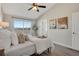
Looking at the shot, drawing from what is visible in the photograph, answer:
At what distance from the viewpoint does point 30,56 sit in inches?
78.0

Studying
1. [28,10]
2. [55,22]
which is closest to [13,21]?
[28,10]

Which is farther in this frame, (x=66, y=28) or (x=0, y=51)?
(x=66, y=28)

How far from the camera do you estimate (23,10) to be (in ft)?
6.70

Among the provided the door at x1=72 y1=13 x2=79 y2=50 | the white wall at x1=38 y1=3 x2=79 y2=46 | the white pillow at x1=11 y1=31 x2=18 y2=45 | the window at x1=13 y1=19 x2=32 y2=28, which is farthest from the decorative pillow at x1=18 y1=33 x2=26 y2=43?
the door at x1=72 y1=13 x2=79 y2=50

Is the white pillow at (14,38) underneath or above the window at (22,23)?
underneath

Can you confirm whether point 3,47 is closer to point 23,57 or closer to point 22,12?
point 23,57

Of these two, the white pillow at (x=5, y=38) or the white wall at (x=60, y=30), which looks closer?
the white pillow at (x=5, y=38)

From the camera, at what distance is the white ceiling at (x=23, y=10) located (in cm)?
194

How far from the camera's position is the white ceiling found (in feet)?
6.36

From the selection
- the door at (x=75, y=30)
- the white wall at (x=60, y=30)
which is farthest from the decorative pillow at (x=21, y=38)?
the door at (x=75, y=30)

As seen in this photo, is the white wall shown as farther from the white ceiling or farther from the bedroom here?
the white ceiling

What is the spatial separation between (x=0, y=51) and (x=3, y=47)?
10cm

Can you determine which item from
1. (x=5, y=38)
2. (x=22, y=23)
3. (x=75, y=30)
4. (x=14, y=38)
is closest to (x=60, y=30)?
(x=75, y=30)

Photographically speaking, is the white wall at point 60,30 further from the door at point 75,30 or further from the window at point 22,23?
the window at point 22,23
